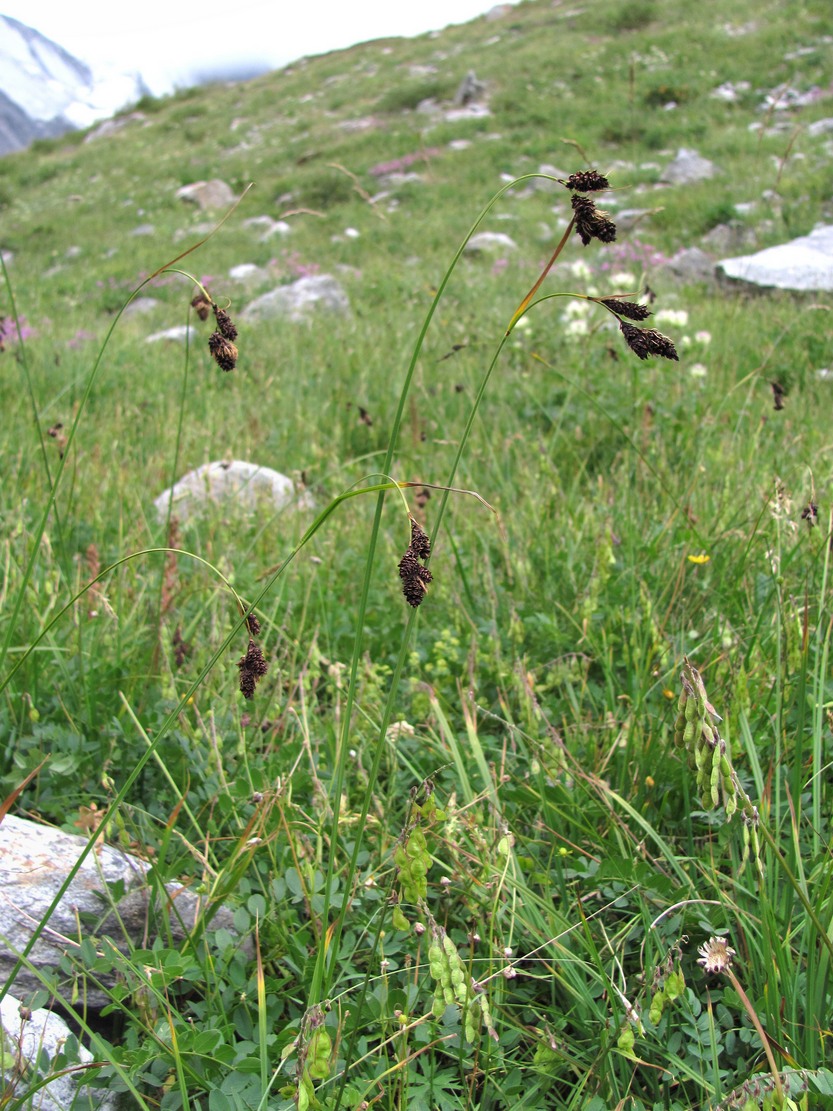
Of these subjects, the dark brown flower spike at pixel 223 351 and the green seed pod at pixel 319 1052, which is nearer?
the green seed pod at pixel 319 1052

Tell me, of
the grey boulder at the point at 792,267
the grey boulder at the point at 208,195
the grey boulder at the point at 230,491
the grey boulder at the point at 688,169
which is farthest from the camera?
the grey boulder at the point at 208,195

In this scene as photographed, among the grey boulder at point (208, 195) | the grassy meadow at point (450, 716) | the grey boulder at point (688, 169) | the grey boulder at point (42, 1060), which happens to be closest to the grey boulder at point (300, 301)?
the grassy meadow at point (450, 716)

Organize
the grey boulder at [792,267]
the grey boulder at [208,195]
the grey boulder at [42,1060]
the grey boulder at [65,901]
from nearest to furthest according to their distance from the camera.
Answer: the grey boulder at [42,1060], the grey boulder at [65,901], the grey boulder at [792,267], the grey boulder at [208,195]

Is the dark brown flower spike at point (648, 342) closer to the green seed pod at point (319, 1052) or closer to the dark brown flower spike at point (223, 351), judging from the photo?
the dark brown flower spike at point (223, 351)

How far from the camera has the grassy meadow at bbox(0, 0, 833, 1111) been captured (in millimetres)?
1053

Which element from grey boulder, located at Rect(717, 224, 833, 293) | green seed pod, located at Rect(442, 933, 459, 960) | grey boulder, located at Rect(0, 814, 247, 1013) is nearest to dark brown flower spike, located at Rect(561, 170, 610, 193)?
green seed pod, located at Rect(442, 933, 459, 960)

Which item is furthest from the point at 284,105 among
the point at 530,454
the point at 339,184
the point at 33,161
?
the point at 530,454

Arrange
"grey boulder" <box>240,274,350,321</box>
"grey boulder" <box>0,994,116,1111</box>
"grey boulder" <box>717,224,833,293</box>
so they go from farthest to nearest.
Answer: "grey boulder" <box>240,274,350,321</box> → "grey boulder" <box>717,224,833,293</box> → "grey boulder" <box>0,994,116,1111</box>

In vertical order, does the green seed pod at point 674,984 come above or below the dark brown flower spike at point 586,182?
below

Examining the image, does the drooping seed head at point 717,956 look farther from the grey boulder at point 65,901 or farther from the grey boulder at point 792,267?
the grey boulder at point 792,267

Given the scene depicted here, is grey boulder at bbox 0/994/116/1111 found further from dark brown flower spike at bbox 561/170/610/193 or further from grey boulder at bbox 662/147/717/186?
grey boulder at bbox 662/147/717/186

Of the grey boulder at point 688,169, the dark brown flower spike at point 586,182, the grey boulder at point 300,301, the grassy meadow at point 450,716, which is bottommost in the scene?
the grassy meadow at point 450,716

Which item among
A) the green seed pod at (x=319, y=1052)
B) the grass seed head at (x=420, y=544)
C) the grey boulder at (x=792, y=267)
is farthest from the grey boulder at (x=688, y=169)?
the green seed pod at (x=319, y=1052)

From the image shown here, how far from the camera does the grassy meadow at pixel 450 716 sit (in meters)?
1.05
